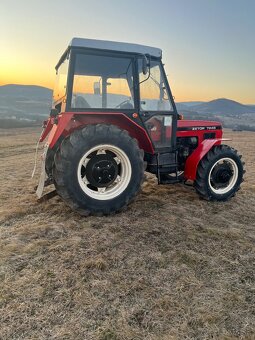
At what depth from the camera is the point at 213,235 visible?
168 inches

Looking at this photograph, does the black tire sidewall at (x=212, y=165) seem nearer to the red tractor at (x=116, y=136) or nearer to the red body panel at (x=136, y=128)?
the red tractor at (x=116, y=136)

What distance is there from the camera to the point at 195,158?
18.9 feet

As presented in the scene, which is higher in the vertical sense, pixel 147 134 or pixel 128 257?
pixel 147 134

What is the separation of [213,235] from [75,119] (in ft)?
9.52

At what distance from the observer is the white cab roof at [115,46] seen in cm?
465

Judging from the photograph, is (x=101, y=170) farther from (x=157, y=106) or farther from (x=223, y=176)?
(x=223, y=176)

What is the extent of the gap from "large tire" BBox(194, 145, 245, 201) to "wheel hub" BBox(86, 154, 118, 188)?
6.16ft

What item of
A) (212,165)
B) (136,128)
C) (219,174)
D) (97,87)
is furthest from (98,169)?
(219,174)

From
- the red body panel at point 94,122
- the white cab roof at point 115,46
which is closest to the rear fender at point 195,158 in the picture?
the red body panel at point 94,122

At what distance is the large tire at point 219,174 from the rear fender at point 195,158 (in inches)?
3.4

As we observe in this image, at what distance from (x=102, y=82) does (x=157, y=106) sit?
3.75ft

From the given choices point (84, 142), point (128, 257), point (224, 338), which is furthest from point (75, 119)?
point (224, 338)

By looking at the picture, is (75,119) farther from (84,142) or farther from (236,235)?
(236,235)

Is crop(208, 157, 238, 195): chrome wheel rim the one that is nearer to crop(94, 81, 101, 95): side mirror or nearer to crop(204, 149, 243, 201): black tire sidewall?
crop(204, 149, 243, 201): black tire sidewall
